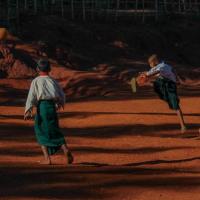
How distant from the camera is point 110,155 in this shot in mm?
13211

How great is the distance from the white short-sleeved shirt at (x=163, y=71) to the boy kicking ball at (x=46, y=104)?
161 inches

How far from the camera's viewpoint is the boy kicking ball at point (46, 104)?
11.0m

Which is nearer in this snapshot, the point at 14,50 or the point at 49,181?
the point at 49,181

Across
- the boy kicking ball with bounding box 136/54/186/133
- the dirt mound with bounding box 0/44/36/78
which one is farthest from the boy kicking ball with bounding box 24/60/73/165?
the dirt mound with bounding box 0/44/36/78

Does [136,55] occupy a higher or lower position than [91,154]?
lower

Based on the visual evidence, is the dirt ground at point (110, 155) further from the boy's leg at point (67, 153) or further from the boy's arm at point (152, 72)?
the boy's arm at point (152, 72)

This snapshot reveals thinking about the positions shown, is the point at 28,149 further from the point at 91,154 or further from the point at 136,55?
the point at 136,55

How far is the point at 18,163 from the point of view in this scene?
11703 mm

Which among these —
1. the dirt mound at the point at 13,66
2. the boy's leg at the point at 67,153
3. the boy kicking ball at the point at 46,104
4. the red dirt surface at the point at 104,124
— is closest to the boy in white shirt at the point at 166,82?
the red dirt surface at the point at 104,124

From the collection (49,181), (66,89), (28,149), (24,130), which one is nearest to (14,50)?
(66,89)

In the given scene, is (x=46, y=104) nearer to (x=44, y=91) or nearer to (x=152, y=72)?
(x=44, y=91)

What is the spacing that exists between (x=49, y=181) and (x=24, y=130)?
7.19 meters

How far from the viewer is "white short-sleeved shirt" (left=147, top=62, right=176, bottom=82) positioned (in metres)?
15.0

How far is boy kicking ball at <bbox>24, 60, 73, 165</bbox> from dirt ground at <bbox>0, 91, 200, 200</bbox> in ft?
1.37
